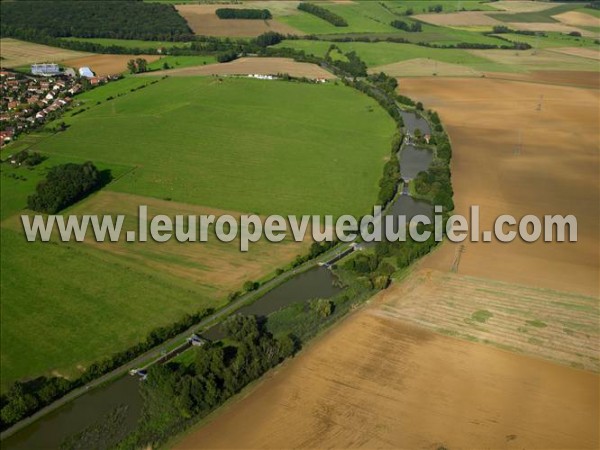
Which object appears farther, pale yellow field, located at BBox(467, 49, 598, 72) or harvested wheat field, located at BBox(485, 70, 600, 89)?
pale yellow field, located at BBox(467, 49, 598, 72)

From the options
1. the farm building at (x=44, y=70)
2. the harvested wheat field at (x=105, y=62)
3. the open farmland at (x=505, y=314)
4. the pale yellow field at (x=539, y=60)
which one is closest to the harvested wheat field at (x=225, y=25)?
the harvested wheat field at (x=105, y=62)

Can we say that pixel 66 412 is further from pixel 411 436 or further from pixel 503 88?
pixel 503 88

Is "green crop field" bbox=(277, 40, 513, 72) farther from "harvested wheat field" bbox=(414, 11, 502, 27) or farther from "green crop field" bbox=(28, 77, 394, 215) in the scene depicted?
"harvested wheat field" bbox=(414, 11, 502, 27)

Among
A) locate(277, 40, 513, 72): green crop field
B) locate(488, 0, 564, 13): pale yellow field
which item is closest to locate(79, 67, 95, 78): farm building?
locate(277, 40, 513, 72): green crop field

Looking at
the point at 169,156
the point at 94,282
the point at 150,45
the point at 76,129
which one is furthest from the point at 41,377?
the point at 150,45

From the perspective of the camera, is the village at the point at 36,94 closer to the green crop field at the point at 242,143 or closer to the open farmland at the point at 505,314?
the green crop field at the point at 242,143

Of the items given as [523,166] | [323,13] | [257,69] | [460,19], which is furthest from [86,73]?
[460,19]
